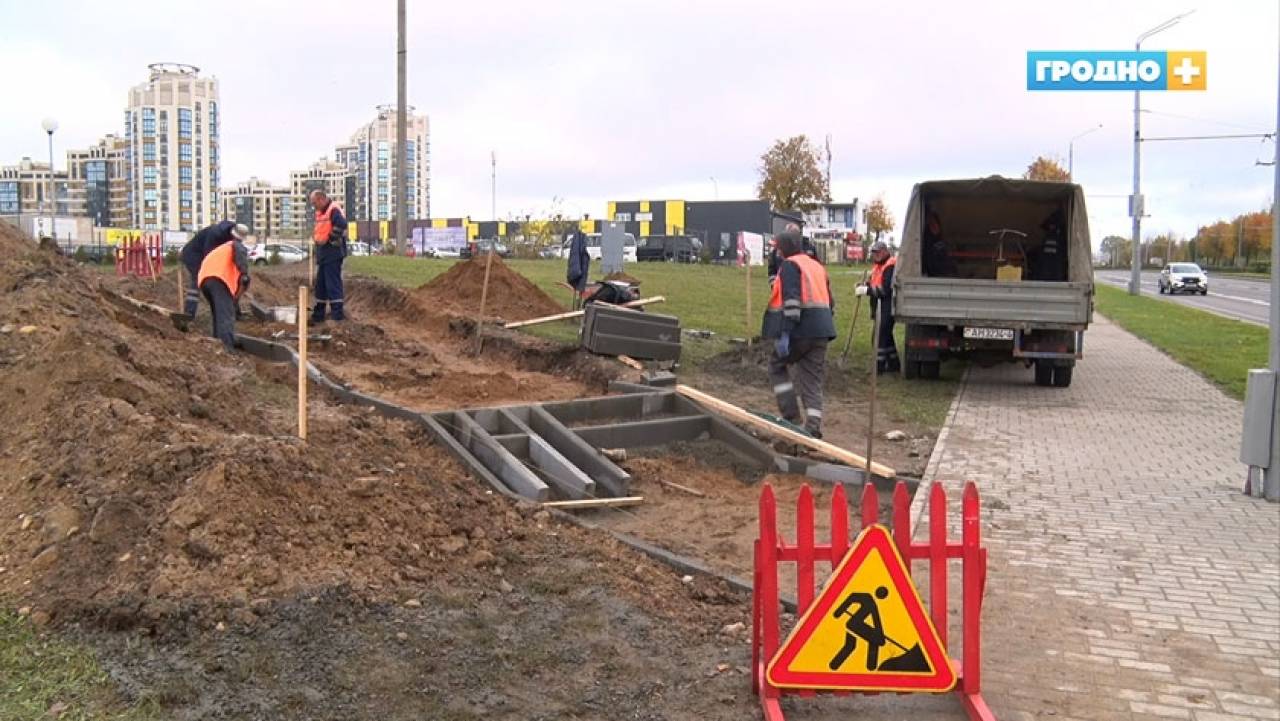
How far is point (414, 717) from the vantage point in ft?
Result: 12.5

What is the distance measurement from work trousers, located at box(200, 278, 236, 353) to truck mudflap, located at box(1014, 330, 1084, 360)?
30.2ft

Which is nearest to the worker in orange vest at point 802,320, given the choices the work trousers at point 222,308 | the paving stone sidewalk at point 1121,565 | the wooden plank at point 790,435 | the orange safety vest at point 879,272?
the wooden plank at point 790,435

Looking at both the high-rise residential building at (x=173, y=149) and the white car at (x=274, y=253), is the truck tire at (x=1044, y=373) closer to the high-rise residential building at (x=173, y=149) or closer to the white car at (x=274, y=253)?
the white car at (x=274, y=253)

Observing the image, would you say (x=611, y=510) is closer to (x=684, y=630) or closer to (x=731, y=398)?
(x=684, y=630)

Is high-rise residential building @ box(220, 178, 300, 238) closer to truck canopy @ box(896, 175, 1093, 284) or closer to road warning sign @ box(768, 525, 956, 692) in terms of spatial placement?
truck canopy @ box(896, 175, 1093, 284)

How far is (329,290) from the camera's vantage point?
14.4 meters

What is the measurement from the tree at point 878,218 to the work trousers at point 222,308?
2638 inches

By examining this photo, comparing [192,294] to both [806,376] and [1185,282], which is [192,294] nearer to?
[806,376]

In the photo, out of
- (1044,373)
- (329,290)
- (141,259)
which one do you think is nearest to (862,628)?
(1044,373)

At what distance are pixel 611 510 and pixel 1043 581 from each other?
8.91 feet

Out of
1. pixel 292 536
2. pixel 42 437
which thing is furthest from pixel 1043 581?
pixel 42 437

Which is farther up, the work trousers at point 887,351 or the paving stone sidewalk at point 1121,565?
the work trousers at point 887,351

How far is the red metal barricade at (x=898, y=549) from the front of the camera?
12.9 feet

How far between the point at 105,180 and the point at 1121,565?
7224 centimetres
